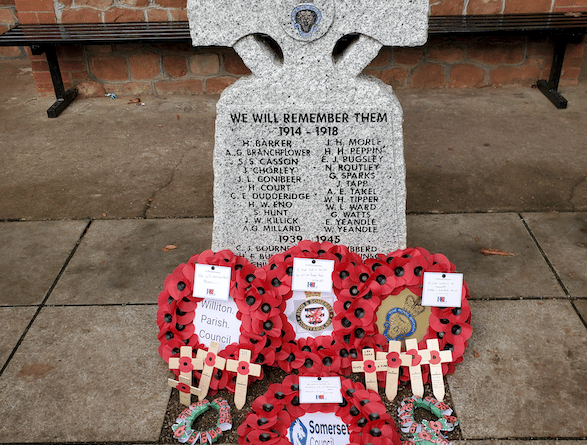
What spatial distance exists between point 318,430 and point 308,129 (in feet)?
4.84

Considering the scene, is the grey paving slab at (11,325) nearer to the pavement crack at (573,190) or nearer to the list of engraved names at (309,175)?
the list of engraved names at (309,175)

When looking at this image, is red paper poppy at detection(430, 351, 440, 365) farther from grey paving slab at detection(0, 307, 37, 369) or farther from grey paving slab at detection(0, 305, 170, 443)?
grey paving slab at detection(0, 307, 37, 369)

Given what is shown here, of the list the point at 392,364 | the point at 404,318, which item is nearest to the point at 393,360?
the point at 392,364

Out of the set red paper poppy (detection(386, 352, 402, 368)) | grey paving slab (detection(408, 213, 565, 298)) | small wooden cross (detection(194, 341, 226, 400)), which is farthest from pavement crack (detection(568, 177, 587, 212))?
small wooden cross (detection(194, 341, 226, 400))

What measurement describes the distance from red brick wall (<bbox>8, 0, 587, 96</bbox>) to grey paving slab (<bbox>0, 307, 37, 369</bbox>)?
4026 millimetres

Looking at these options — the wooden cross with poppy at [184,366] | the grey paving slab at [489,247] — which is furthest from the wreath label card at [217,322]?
the grey paving slab at [489,247]

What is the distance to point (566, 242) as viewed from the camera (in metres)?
3.77

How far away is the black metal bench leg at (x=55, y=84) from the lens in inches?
237

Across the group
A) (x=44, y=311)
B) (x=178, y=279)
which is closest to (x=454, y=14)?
(x=178, y=279)

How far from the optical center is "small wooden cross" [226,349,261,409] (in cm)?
268

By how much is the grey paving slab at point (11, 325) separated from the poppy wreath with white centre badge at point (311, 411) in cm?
145

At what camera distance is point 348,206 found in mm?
3008

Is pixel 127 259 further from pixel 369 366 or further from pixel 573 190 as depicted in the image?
Result: pixel 573 190

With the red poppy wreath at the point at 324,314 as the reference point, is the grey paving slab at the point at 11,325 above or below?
below
